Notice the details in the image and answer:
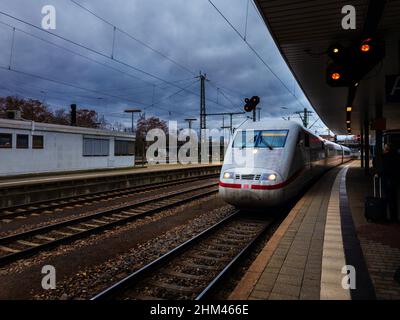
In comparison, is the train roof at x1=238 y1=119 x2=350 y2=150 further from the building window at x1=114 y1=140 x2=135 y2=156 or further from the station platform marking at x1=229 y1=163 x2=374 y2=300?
the building window at x1=114 y1=140 x2=135 y2=156

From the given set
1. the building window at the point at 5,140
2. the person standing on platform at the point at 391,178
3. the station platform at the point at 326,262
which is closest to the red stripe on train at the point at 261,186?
the station platform at the point at 326,262

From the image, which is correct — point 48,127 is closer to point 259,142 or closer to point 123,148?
point 123,148

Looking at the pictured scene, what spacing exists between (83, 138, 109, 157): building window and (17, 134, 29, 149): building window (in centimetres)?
474

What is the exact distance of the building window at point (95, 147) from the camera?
24.2 metres

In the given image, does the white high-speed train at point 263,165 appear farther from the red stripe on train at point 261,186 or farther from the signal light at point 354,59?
the signal light at point 354,59

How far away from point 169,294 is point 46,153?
19.3 meters

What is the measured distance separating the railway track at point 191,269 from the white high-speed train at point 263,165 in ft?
2.81

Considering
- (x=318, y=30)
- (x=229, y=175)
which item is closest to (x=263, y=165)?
(x=229, y=175)

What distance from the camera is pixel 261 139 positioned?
9211 mm

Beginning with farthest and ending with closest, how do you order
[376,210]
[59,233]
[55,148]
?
[55,148] → [59,233] → [376,210]

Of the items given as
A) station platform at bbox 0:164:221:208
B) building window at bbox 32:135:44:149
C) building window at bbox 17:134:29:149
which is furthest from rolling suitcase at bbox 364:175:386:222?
building window at bbox 32:135:44:149

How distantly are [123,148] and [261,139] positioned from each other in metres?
20.8

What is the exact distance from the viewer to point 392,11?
620cm
